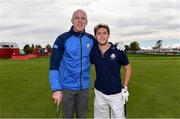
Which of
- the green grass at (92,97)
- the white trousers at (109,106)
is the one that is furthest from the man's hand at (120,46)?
the green grass at (92,97)

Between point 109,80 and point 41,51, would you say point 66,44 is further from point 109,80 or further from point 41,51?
point 41,51

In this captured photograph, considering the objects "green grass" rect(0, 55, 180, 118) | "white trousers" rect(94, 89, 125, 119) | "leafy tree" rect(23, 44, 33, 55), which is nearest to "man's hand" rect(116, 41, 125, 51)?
"white trousers" rect(94, 89, 125, 119)

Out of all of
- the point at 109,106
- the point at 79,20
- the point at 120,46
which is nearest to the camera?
the point at 79,20

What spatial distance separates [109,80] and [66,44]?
95 centimetres

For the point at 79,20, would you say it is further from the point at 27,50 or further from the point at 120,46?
the point at 27,50

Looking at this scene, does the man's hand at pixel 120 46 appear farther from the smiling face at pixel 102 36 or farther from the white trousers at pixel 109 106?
the white trousers at pixel 109 106

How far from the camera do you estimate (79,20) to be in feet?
21.1

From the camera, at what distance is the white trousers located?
658 centimetres

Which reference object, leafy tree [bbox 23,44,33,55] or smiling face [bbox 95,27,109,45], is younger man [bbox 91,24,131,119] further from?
leafy tree [bbox 23,44,33,55]

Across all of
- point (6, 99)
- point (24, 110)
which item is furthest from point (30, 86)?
point (24, 110)

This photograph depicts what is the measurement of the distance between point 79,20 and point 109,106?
1567 mm

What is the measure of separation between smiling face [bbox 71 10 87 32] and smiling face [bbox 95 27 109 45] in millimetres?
273

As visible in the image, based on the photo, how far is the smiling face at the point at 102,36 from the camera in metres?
6.50

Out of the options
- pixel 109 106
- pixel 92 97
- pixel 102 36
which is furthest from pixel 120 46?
pixel 92 97
